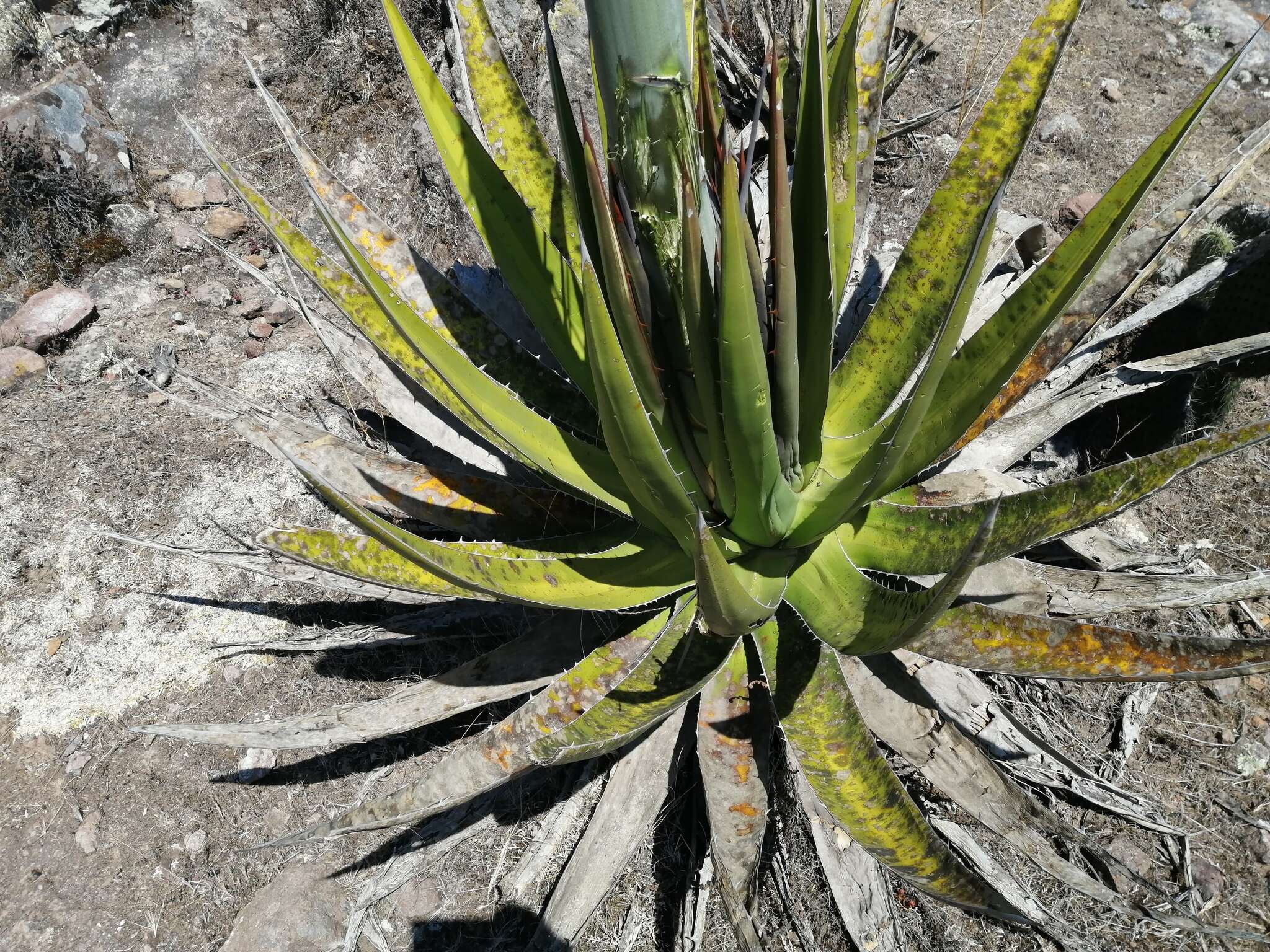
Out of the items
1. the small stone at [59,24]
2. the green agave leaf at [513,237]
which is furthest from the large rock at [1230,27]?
the small stone at [59,24]

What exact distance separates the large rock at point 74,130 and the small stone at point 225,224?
424 millimetres

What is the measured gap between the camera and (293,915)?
2.03 m

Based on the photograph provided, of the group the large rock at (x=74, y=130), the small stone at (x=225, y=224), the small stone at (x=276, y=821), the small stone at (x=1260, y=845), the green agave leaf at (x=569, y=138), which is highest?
the large rock at (x=74, y=130)

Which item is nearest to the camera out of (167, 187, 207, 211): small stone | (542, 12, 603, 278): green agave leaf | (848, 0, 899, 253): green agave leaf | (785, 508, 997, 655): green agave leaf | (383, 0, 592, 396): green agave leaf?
(785, 508, 997, 655): green agave leaf

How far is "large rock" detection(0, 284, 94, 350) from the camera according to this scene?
3152mm

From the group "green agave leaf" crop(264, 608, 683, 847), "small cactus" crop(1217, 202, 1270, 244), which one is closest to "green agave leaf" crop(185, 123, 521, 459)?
"green agave leaf" crop(264, 608, 683, 847)

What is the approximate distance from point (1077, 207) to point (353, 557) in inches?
113

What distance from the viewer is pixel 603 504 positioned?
1.68 m

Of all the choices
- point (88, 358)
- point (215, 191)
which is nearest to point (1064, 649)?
point (88, 358)

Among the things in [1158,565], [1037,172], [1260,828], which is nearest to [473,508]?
[1158,565]

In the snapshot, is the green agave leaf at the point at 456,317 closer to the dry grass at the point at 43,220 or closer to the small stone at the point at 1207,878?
the small stone at the point at 1207,878

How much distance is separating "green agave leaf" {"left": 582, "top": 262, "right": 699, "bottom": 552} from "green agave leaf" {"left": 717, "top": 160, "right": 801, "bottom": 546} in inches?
4.6

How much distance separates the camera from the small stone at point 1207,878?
191 cm

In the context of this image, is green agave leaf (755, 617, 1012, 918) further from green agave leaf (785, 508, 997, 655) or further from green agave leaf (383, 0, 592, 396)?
green agave leaf (383, 0, 592, 396)
